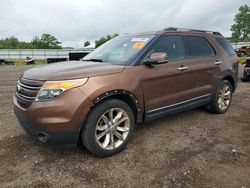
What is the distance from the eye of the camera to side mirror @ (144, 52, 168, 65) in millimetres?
3936

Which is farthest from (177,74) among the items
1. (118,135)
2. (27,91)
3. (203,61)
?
(27,91)

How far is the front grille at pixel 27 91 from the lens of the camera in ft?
10.9

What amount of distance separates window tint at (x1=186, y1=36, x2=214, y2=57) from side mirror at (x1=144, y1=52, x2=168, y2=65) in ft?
3.46

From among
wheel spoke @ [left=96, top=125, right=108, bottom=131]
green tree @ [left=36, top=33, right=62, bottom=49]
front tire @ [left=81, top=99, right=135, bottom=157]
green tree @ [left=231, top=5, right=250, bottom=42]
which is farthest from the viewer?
green tree @ [left=36, top=33, right=62, bottom=49]

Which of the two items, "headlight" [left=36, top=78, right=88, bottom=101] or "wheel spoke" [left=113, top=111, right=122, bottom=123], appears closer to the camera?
"headlight" [left=36, top=78, right=88, bottom=101]

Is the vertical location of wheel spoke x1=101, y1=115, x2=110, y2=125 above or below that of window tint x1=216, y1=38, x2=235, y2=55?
below

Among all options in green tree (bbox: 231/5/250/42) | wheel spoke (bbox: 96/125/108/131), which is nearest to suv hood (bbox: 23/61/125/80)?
wheel spoke (bbox: 96/125/108/131)

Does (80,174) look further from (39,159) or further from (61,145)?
(39,159)

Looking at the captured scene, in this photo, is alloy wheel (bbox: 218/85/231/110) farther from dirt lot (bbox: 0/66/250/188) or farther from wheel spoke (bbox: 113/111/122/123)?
wheel spoke (bbox: 113/111/122/123)

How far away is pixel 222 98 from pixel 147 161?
9.78ft

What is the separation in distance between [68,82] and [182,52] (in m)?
2.35

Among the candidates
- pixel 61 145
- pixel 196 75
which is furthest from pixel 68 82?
pixel 196 75

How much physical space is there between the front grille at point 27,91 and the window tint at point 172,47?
1.88m

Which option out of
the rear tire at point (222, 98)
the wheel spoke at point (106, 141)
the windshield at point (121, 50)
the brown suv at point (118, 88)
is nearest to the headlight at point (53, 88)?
the brown suv at point (118, 88)
